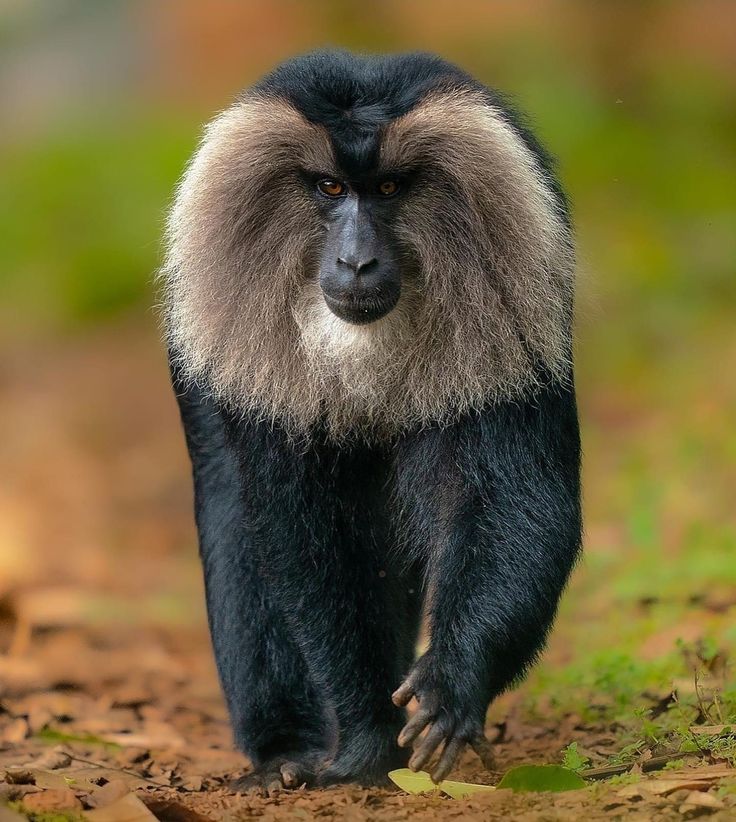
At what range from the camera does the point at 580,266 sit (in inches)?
202

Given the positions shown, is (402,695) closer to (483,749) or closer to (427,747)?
(427,747)

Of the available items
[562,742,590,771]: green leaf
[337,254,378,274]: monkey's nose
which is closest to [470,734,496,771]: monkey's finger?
[562,742,590,771]: green leaf

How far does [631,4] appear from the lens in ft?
66.1

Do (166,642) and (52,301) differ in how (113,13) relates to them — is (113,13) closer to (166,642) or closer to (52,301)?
(52,301)

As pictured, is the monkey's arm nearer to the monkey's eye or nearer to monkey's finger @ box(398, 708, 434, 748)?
monkey's finger @ box(398, 708, 434, 748)

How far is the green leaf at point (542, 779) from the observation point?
427 centimetres

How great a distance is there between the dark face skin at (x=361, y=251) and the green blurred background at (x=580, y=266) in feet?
2.85

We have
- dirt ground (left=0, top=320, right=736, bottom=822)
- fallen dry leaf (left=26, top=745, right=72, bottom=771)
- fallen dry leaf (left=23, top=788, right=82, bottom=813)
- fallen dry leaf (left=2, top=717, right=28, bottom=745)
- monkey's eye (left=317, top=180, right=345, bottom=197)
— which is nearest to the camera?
fallen dry leaf (left=23, top=788, right=82, bottom=813)

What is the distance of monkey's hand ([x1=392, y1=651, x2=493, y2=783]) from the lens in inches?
179

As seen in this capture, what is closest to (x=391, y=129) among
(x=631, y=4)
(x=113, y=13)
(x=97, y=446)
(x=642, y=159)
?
(x=97, y=446)

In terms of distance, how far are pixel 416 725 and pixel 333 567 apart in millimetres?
721

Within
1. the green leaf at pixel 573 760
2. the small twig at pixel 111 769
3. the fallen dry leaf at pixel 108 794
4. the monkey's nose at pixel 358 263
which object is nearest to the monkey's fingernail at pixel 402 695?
the green leaf at pixel 573 760

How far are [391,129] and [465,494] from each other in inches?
48.9

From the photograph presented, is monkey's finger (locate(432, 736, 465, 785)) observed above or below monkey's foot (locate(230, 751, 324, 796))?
above
